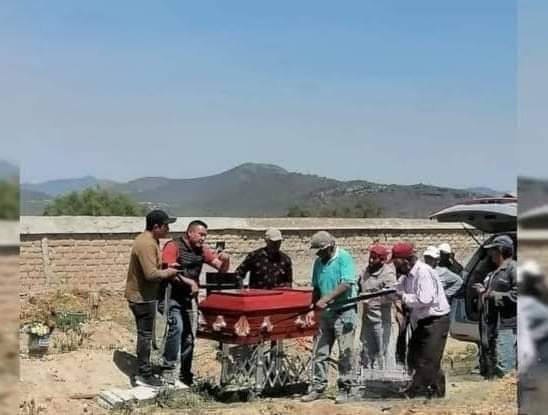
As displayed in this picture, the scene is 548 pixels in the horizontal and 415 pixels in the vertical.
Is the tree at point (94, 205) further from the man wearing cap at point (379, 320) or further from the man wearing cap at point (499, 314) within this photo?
the man wearing cap at point (499, 314)

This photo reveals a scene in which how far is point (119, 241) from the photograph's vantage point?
7.35m

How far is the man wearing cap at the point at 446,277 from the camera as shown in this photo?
7.02 meters

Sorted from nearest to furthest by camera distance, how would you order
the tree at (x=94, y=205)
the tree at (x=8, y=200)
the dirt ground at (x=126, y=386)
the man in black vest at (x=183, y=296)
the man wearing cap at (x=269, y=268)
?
the tree at (x=8, y=200)
the dirt ground at (x=126, y=386)
the man in black vest at (x=183, y=296)
the man wearing cap at (x=269, y=268)
the tree at (x=94, y=205)

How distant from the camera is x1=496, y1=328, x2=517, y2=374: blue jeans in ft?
21.8

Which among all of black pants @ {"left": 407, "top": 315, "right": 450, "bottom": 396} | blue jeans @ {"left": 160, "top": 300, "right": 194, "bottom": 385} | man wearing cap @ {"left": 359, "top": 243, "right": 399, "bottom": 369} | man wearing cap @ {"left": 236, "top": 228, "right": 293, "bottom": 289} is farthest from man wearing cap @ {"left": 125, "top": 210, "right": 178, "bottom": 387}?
black pants @ {"left": 407, "top": 315, "right": 450, "bottom": 396}

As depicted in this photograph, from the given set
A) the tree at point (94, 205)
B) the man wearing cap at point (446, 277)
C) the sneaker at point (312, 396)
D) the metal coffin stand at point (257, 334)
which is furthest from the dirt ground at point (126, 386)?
the tree at point (94, 205)

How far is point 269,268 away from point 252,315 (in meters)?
0.66

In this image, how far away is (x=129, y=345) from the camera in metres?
6.85

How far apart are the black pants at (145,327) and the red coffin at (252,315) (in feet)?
1.03

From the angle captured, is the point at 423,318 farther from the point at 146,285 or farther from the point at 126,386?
the point at 126,386

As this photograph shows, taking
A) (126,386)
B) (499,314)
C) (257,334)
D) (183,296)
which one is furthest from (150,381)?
(499,314)

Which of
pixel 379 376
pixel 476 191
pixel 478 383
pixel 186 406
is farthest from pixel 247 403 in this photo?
pixel 476 191

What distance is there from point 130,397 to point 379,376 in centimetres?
168

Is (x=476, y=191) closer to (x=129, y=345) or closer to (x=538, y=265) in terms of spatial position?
(x=538, y=265)
